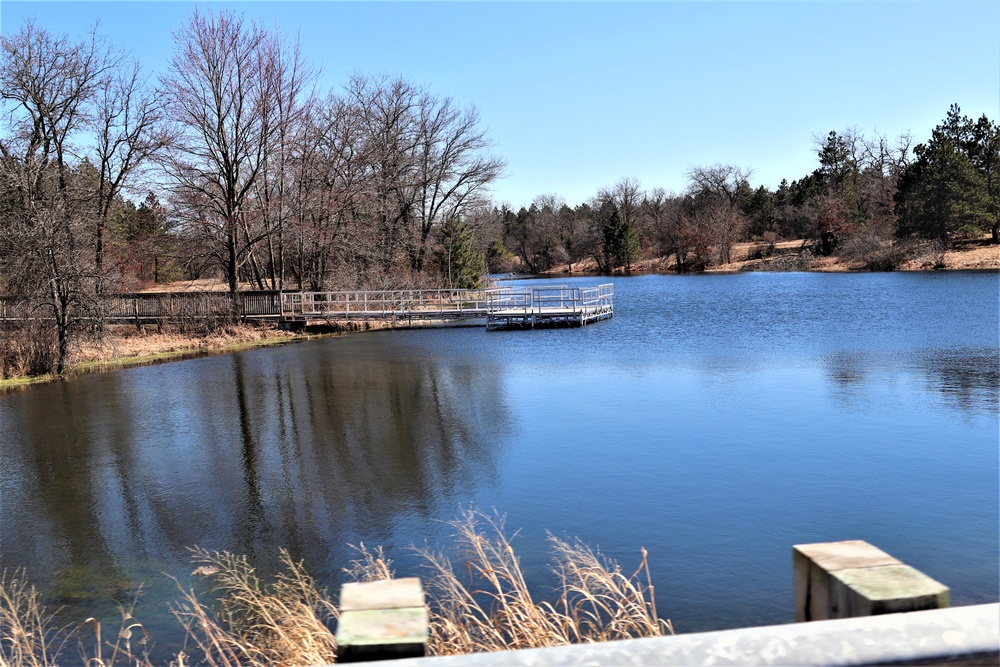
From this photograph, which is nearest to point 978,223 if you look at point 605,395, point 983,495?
point 605,395

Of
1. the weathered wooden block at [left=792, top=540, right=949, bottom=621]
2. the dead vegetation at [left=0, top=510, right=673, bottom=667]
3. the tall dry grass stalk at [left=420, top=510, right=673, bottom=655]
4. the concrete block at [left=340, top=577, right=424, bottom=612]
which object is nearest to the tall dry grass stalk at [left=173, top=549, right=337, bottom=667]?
the dead vegetation at [left=0, top=510, right=673, bottom=667]

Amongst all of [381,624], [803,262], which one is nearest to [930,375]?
[381,624]

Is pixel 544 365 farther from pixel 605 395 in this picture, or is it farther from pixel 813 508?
pixel 813 508

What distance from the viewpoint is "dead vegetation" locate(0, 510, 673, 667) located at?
502cm

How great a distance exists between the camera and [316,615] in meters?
6.53

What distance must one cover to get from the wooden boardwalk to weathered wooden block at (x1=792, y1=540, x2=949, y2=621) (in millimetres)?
29789

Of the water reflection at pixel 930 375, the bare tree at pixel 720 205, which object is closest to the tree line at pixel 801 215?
the bare tree at pixel 720 205

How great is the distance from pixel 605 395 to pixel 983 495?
312 inches

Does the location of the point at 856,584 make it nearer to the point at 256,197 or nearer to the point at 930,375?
the point at 930,375

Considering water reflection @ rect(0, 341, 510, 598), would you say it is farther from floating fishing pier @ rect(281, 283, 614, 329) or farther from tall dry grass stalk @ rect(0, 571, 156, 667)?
floating fishing pier @ rect(281, 283, 614, 329)

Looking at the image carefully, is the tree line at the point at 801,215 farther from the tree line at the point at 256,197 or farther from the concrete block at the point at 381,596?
the concrete block at the point at 381,596

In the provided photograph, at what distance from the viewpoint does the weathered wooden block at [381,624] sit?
174 cm

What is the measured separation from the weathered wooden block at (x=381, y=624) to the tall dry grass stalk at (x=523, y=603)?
2649 mm

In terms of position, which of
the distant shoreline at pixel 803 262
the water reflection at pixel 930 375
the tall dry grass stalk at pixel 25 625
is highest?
the distant shoreline at pixel 803 262
